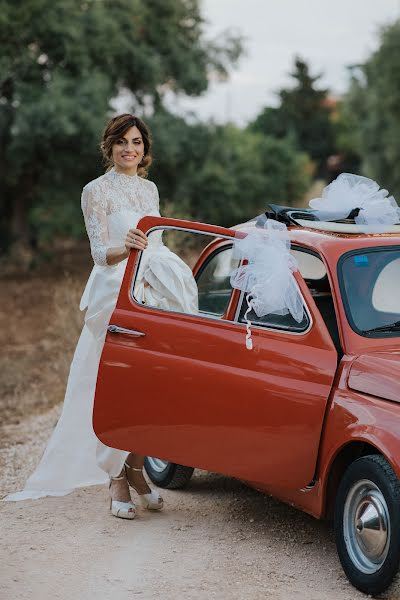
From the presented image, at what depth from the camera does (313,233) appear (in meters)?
5.62

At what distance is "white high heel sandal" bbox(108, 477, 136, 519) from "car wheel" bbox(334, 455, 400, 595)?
1.62m

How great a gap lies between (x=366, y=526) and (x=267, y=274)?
147 cm

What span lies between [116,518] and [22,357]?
335 inches

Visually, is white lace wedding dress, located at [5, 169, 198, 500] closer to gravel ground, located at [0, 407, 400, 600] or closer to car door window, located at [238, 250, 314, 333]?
gravel ground, located at [0, 407, 400, 600]

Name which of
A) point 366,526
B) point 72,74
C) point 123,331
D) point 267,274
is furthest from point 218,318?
point 72,74

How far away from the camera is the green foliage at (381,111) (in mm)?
38406

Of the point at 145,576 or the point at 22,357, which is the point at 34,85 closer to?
the point at 22,357

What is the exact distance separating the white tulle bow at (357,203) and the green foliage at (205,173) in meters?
15.5

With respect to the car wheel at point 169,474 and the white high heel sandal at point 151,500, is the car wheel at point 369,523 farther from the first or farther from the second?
the car wheel at point 169,474

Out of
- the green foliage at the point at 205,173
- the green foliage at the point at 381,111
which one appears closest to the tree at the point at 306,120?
the green foliage at the point at 381,111

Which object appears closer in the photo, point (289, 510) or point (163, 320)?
point (163, 320)

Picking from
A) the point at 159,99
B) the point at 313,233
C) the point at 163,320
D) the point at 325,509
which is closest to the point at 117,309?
the point at 163,320

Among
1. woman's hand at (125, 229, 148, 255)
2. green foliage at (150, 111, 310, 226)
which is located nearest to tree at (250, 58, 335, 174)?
green foliage at (150, 111, 310, 226)

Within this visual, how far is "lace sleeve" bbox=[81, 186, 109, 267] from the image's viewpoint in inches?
230
